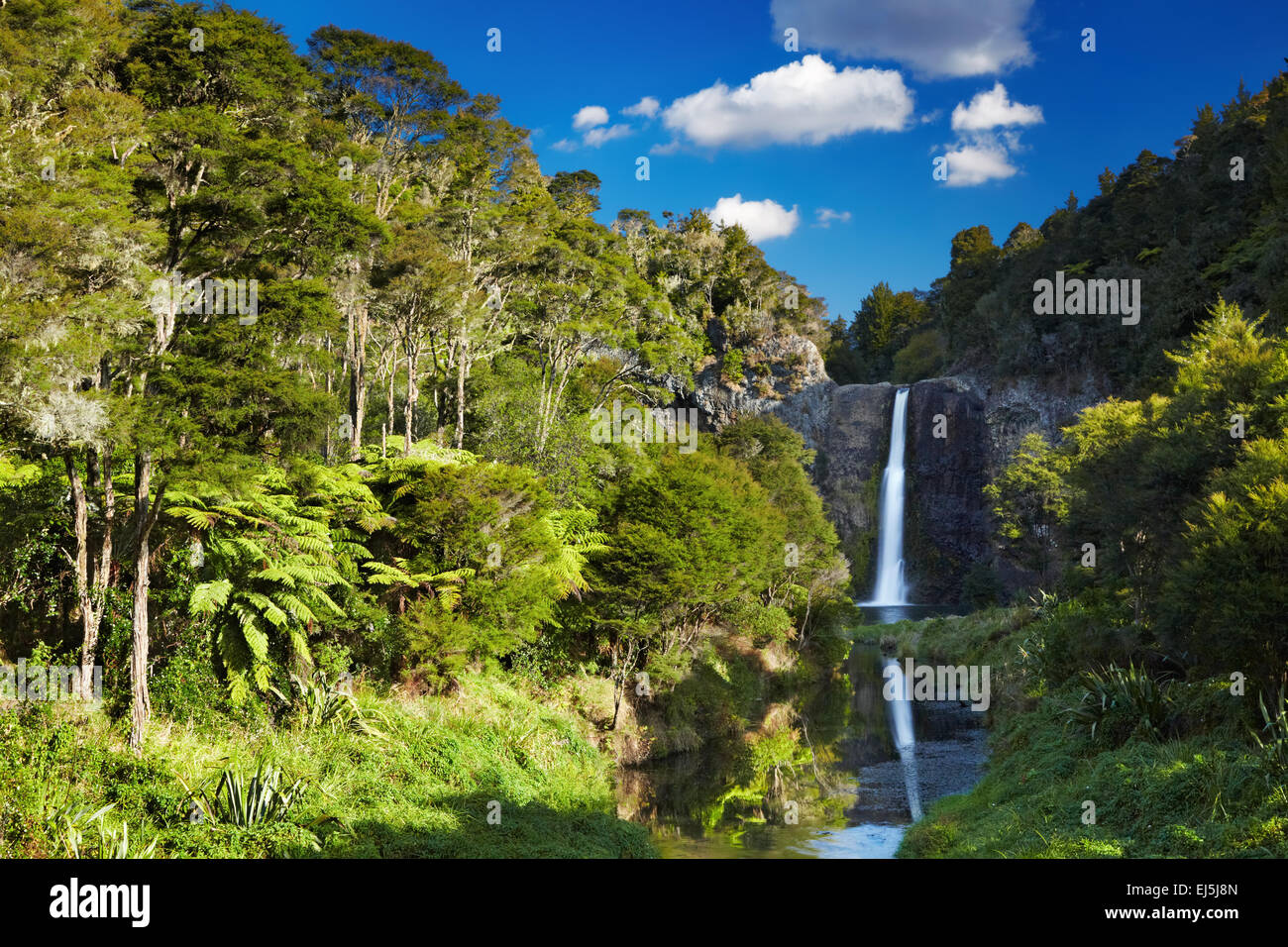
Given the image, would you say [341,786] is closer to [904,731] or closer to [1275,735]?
[1275,735]

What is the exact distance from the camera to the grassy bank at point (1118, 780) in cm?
1115

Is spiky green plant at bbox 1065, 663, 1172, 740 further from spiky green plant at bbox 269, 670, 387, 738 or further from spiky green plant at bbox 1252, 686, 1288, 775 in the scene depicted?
spiky green plant at bbox 269, 670, 387, 738

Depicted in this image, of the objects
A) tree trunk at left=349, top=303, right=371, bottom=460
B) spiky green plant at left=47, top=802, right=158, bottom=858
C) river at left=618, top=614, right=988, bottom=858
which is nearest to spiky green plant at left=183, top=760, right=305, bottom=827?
spiky green plant at left=47, top=802, right=158, bottom=858

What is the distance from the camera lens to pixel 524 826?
14.7 metres

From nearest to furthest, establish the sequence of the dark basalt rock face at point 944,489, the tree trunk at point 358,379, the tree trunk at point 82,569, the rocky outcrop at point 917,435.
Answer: the tree trunk at point 82,569 < the tree trunk at point 358,379 < the rocky outcrop at point 917,435 < the dark basalt rock face at point 944,489

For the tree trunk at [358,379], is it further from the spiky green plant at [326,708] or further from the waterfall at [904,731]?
the waterfall at [904,731]

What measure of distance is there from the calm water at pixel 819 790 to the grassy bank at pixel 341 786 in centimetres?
166

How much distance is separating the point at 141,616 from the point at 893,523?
55.0m

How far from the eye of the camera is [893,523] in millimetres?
62031

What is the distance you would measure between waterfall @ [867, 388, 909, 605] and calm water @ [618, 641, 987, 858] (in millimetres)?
30158

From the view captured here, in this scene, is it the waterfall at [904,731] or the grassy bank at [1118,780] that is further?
the waterfall at [904,731]

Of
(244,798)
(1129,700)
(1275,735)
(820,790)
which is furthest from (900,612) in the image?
(244,798)

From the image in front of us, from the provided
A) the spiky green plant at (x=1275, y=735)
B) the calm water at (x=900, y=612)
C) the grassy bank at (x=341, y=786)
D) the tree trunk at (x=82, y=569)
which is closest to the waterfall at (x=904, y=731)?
the grassy bank at (x=341, y=786)
